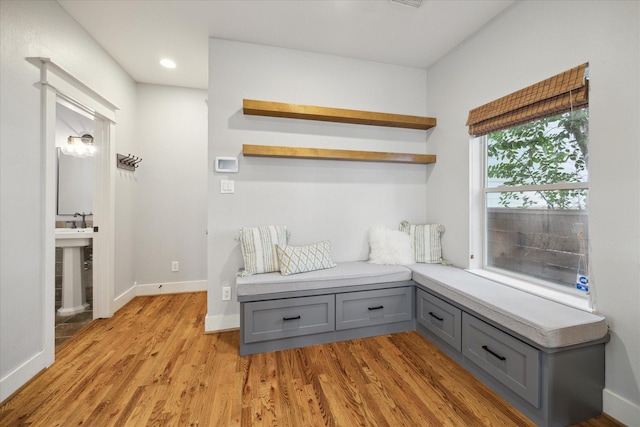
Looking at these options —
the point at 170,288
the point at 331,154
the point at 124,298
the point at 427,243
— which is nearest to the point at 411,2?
the point at 331,154

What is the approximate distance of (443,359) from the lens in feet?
6.77

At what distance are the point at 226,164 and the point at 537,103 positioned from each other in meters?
2.48

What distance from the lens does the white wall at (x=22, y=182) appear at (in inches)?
63.2

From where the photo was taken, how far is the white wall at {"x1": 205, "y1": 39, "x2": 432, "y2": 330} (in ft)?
8.16

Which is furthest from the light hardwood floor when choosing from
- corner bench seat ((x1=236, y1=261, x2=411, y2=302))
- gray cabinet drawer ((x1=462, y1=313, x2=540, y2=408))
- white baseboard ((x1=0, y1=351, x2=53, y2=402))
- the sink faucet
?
the sink faucet

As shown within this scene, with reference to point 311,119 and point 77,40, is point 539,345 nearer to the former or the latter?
point 311,119

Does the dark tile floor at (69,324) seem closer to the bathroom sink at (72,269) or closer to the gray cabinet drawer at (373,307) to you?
the bathroom sink at (72,269)

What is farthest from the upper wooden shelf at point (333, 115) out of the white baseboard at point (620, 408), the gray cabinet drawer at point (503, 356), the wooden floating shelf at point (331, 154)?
the white baseboard at point (620, 408)

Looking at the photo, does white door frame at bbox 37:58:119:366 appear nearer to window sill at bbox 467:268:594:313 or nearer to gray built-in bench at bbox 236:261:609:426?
gray built-in bench at bbox 236:261:609:426

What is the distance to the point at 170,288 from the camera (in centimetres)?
344

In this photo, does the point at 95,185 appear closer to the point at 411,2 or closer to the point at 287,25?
the point at 287,25

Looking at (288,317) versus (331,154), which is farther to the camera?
(331,154)

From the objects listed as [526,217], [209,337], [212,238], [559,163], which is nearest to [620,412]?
[526,217]

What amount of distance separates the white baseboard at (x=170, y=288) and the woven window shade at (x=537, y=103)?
3652 millimetres
